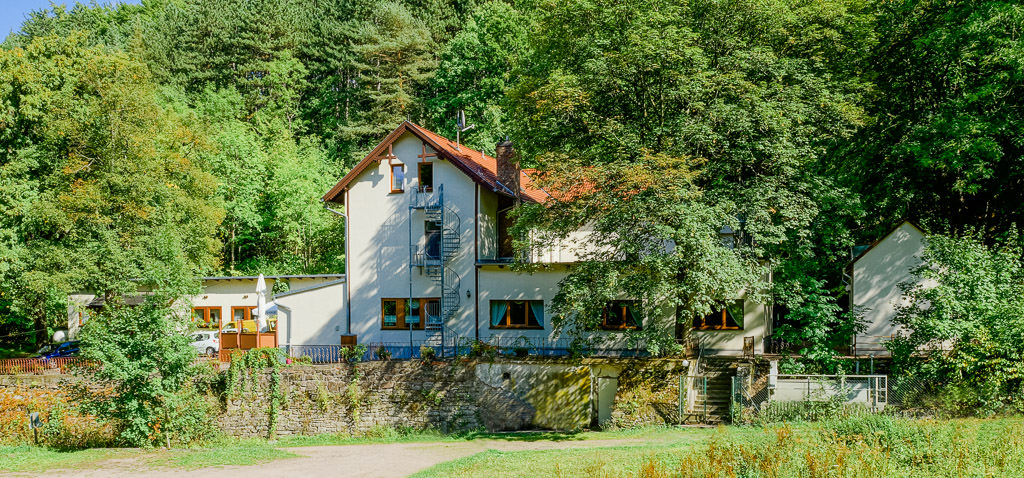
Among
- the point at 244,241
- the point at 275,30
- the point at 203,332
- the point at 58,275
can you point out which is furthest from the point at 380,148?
the point at 275,30

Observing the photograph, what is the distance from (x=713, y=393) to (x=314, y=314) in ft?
49.7

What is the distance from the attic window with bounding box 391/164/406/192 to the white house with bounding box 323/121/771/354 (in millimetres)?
38

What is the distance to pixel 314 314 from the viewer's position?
29.0 m

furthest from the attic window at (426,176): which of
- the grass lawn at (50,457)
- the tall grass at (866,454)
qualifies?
the tall grass at (866,454)

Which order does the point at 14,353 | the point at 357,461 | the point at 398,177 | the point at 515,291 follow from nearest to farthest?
the point at 357,461
the point at 515,291
the point at 398,177
the point at 14,353

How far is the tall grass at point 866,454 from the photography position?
12930 mm

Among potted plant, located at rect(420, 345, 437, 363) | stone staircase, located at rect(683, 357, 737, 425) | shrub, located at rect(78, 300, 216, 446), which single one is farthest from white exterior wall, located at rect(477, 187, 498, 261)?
shrub, located at rect(78, 300, 216, 446)

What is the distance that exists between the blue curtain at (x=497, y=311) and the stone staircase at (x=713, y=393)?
23.5 ft

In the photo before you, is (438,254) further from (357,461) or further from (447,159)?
(357,461)

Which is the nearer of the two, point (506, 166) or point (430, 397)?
point (430, 397)

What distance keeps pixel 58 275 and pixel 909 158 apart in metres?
32.4

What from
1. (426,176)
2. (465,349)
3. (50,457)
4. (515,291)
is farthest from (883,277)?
(50,457)

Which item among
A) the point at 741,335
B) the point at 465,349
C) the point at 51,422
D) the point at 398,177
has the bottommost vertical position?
the point at 51,422

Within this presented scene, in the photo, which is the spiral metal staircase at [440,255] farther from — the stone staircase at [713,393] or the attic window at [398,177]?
the stone staircase at [713,393]
